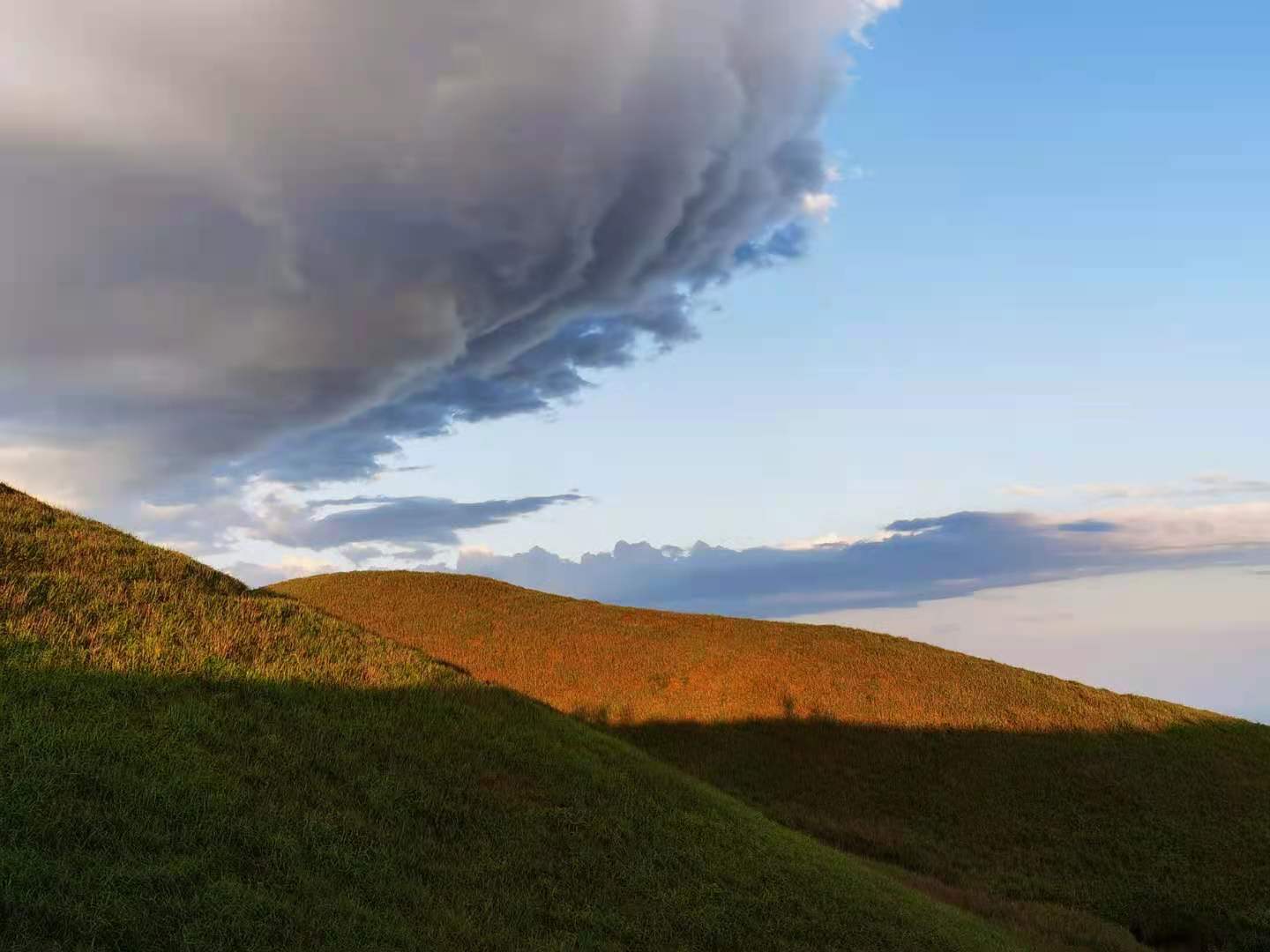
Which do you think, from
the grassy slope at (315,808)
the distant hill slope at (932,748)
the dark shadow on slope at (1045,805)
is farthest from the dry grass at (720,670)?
the grassy slope at (315,808)

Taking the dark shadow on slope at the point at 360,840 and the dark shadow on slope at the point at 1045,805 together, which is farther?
the dark shadow on slope at the point at 1045,805

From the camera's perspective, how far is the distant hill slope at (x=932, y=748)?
1305 inches

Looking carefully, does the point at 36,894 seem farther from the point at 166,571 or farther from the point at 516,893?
the point at 166,571

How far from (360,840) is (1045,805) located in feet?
116

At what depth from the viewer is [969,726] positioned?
Answer: 4588 cm

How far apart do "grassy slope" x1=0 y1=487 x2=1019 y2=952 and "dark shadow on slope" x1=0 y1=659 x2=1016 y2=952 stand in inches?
1.9

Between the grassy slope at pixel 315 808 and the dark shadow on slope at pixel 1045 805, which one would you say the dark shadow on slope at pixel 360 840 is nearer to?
the grassy slope at pixel 315 808

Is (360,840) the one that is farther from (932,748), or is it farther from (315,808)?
(932,748)

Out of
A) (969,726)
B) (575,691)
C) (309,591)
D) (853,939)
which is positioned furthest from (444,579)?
(853,939)

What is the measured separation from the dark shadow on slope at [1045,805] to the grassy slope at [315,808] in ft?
38.8

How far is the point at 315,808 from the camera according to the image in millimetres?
15039

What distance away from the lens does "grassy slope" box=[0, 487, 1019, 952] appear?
11383 mm

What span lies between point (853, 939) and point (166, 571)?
Result: 21796mm

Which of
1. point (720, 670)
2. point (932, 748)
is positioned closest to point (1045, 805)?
point (932, 748)
